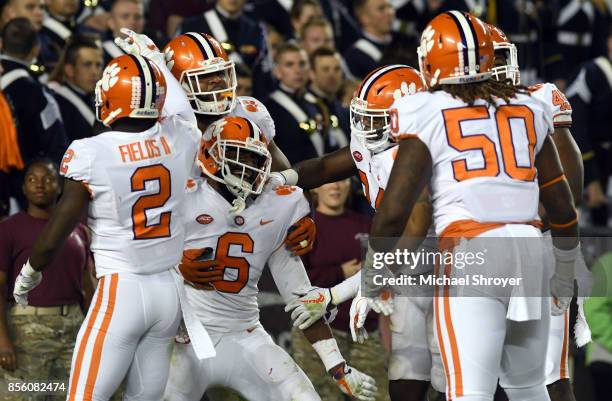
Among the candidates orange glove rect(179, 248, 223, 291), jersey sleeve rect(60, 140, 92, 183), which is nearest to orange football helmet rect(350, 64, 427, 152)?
orange glove rect(179, 248, 223, 291)

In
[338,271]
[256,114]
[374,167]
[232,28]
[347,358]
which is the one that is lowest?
[347,358]

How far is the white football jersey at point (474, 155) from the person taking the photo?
472cm

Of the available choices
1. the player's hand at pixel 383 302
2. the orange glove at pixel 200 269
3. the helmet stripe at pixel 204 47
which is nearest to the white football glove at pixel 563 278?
the player's hand at pixel 383 302

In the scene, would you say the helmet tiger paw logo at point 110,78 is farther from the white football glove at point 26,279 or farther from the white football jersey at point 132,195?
the white football glove at point 26,279

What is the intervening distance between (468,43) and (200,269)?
1.74 metres

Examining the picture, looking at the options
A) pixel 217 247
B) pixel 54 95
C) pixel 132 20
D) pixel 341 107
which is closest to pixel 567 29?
pixel 341 107

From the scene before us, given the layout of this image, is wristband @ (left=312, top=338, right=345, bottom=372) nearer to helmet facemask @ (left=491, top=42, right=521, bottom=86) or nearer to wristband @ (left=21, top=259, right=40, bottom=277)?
wristband @ (left=21, top=259, right=40, bottom=277)

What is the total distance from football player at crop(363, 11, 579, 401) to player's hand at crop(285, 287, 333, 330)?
935mm

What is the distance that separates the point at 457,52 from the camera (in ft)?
15.9

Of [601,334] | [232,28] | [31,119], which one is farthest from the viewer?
[232,28]

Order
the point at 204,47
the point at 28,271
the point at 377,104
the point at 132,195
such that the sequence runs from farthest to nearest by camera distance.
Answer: the point at 204,47 → the point at 377,104 → the point at 28,271 → the point at 132,195

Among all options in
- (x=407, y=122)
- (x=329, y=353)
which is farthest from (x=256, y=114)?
(x=407, y=122)

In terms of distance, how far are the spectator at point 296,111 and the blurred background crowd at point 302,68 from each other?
10 mm

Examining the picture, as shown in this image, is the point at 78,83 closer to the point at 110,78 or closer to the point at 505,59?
the point at 110,78
